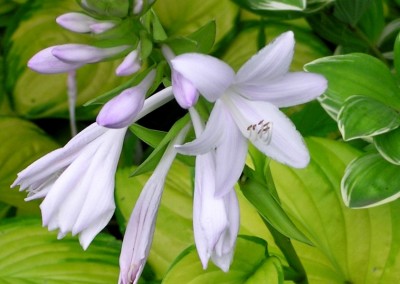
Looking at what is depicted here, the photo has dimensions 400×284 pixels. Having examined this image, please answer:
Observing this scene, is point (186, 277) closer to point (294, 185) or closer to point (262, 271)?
point (262, 271)

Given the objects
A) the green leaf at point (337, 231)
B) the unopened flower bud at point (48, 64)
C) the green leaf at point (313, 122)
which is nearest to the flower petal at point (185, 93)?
the unopened flower bud at point (48, 64)

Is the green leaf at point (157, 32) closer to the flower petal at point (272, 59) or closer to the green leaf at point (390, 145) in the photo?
the flower petal at point (272, 59)

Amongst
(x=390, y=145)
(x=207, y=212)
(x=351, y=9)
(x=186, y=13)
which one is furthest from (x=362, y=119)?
(x=186, y=13)

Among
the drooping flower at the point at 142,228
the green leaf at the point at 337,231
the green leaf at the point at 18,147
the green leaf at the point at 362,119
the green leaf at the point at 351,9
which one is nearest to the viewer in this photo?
the drooping flower at the point at 142,228

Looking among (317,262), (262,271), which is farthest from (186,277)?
(317,262)

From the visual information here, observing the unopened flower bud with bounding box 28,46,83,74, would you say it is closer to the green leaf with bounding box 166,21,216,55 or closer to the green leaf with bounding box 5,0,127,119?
the green leaf with bounding box 166,21,216,55
